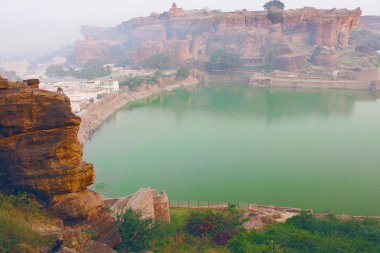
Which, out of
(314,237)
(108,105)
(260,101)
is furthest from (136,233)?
(260,101)

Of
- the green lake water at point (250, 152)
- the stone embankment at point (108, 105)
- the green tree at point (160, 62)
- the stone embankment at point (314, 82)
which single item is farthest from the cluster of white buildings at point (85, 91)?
the stone embankment at point (314, 82)

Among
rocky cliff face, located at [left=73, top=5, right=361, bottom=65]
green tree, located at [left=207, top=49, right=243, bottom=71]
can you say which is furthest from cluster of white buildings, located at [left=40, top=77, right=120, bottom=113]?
rocky cliff face, located at [left=73, top=5, right=361, bottom=65]

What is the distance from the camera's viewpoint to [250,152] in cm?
2334

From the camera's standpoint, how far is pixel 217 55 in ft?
184

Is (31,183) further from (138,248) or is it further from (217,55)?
(217,55)

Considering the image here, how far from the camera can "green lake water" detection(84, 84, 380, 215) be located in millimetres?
17406

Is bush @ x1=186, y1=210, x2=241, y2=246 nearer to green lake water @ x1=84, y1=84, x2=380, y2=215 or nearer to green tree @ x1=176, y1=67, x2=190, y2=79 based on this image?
green lake water @ x1=84, y1=84, x2=380, y2=215

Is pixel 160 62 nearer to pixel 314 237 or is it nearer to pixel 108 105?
pixel 108 105

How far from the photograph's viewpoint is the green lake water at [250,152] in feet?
57.1

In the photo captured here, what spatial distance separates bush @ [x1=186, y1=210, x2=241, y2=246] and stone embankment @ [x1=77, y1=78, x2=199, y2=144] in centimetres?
1572

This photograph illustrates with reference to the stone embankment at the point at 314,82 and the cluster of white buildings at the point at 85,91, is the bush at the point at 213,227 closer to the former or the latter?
the cluster of white buildings at the point at 85,91

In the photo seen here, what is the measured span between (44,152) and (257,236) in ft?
21.2

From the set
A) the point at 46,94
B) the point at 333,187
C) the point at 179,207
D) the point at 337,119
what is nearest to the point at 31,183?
the point at 46,94

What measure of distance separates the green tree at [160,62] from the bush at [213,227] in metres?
47.6
